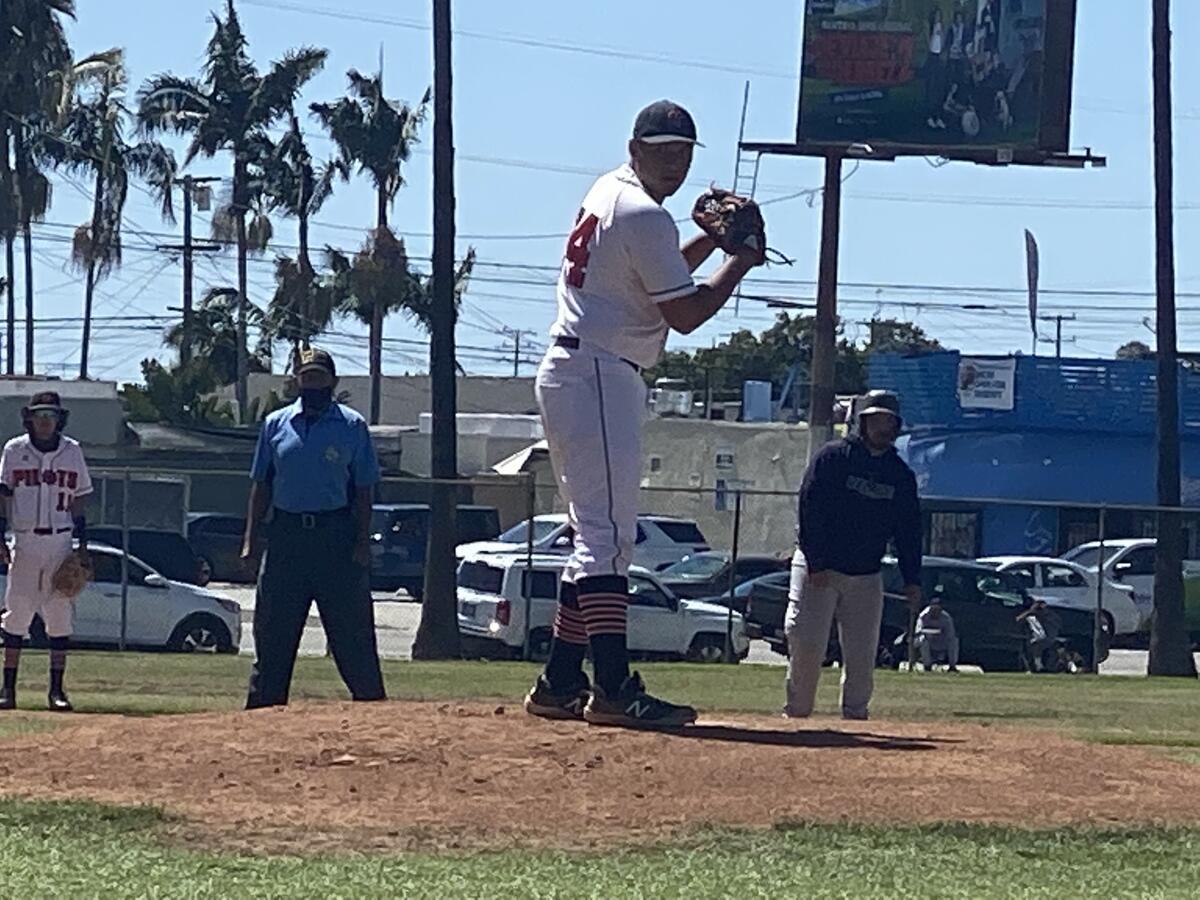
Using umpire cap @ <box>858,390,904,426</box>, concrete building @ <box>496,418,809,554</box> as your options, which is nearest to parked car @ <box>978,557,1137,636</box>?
concrete building @ <box>496,418,809,554</box>

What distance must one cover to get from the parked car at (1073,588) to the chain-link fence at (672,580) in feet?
0.11

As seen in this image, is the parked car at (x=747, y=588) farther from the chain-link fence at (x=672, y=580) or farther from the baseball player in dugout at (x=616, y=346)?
the baseball player in dugout at (x=616, y=346)

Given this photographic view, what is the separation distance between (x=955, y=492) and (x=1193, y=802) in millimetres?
38190

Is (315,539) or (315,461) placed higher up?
(315,461)

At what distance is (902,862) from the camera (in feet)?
20.8

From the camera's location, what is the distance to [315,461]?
34.0 ft

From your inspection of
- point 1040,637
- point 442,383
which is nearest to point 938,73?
point 1040,637

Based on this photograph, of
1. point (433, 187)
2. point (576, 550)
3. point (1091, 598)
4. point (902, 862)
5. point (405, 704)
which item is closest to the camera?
point (902, 862)

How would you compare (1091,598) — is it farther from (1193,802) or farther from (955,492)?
(1193,802)

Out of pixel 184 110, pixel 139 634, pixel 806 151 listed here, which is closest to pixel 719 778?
pixel 139 634

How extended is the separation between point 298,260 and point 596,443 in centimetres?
5398

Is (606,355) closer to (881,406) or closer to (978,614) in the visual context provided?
(881,406)

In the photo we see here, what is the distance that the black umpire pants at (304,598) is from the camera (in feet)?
33.7

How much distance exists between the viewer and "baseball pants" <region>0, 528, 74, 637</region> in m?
12.9
